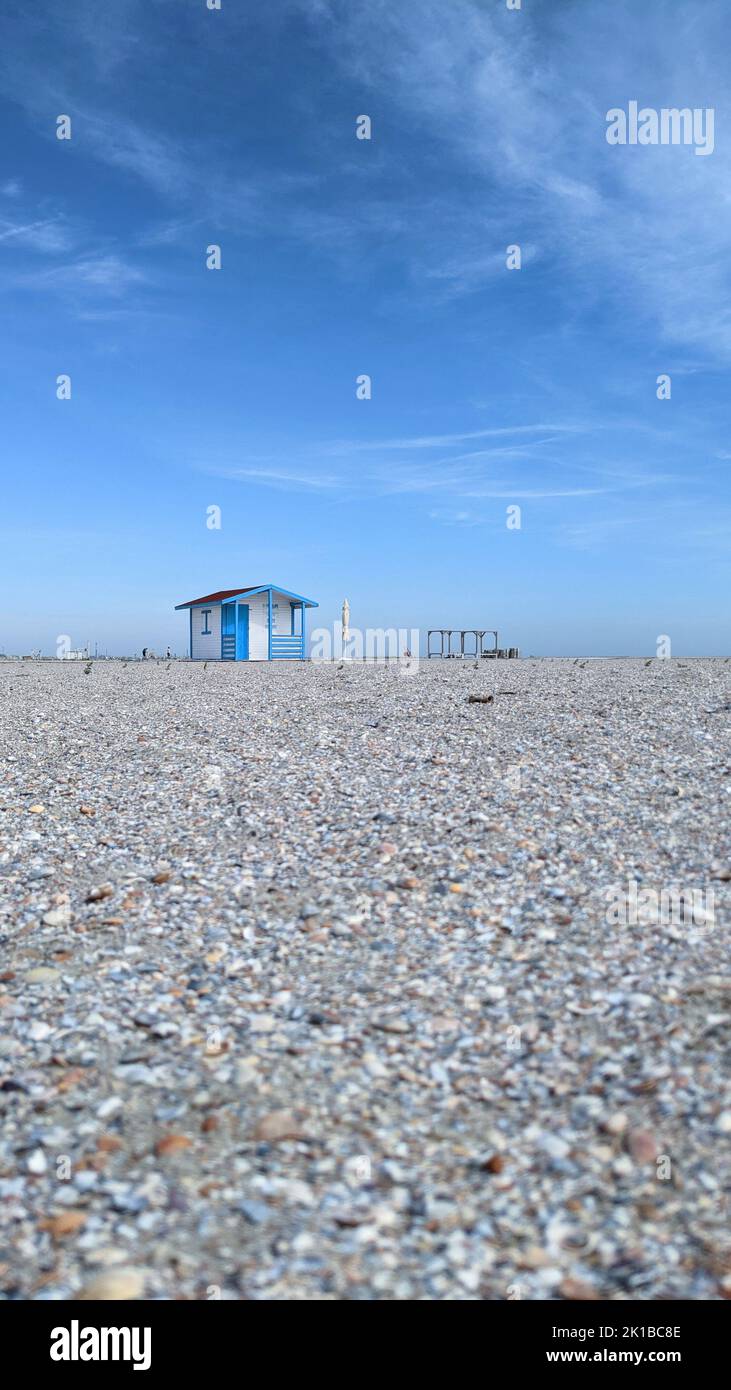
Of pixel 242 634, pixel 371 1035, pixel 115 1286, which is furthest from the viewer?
pixel 242 634

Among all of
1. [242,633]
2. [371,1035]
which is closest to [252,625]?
[242,633]

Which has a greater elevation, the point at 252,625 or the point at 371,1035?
the point at 252,625

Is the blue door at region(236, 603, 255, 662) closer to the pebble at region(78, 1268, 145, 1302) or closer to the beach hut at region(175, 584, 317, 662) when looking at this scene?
the beach hut at region(175, 584, 317, 662)

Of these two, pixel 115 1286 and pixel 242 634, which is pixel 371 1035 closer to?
pixel 115 1286

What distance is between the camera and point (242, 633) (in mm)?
52688

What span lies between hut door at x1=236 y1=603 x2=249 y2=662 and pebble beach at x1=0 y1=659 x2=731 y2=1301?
41.5 meters

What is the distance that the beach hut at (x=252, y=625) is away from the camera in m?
52.6

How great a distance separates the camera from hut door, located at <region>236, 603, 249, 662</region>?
52.4 meters

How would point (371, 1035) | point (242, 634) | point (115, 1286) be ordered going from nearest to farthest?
point (115, 1286)
point (371, 1035)
point (242, 634)

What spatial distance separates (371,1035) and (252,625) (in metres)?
48.9

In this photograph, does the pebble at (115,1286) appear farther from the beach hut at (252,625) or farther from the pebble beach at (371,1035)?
the beach hut at (252,625)

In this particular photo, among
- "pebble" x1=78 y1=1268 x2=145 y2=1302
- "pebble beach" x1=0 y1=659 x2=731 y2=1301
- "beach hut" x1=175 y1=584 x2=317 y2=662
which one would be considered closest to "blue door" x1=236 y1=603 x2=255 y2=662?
"beach hut" x1=175 y1=584 x2=317 y2=662

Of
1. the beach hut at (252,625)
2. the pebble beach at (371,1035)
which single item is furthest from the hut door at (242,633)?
the pebble beach at (371,1035)

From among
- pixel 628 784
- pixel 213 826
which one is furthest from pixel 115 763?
pixel 628 784
